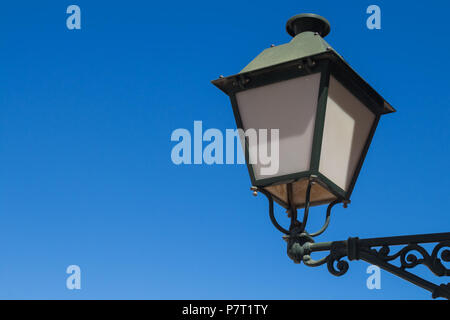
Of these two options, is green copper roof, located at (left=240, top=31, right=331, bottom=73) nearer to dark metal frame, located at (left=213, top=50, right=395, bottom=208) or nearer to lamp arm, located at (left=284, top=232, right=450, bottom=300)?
dark metal frame, located at (left=213, top=50, right=395, bottom=208)

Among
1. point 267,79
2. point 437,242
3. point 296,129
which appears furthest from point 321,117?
point 437,242

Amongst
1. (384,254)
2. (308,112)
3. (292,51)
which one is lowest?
(384,254)

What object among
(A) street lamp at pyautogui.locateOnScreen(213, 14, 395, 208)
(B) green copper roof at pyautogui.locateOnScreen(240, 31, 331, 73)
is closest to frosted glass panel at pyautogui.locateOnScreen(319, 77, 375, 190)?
(A) street lamp at pyautogui.locateOnScreen(213, 14, 395, 208)

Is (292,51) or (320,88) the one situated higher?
(292,51)

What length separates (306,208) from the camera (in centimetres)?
406

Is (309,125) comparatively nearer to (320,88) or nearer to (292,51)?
(320,88)

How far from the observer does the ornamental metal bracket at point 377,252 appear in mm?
3508

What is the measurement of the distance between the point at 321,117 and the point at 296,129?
157 millimetres

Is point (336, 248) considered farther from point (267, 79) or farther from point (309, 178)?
point (267, 79)

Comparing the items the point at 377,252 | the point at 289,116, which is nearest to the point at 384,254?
the point at 377,252

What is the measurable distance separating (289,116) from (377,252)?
862 mm

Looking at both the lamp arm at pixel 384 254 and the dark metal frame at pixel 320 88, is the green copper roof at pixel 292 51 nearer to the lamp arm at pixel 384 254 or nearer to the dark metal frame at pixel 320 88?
the dark metal frame at pixel 320 88

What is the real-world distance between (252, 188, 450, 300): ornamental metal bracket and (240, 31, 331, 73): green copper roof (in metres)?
0.70

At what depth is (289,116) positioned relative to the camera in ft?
13.3
